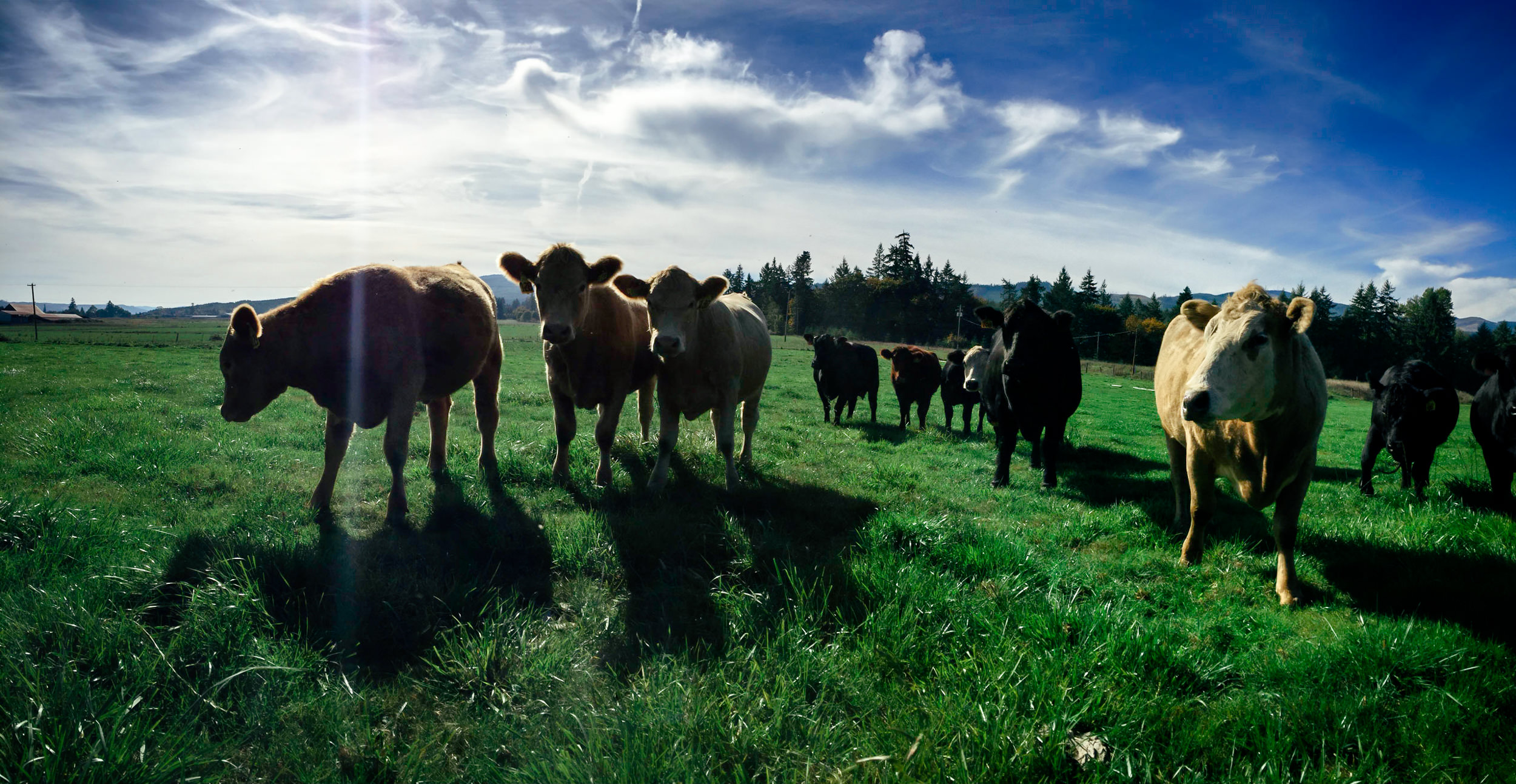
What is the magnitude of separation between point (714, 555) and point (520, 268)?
334cm

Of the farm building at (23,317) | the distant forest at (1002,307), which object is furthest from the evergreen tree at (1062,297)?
the farm building at (23,317)

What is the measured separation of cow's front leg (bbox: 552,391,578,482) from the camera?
6.50 m

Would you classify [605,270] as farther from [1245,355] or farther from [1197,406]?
[1245,355]

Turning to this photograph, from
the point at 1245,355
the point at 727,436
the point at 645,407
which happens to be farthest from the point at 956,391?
the point at 1245,355

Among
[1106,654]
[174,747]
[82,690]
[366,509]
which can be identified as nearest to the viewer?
[174,747]

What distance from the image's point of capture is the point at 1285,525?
415 centimetres

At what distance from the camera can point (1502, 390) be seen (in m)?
6.69

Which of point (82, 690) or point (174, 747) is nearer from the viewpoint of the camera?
point (174, 747)

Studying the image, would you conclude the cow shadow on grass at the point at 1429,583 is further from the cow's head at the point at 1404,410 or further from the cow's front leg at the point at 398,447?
the cow's front leg at the point at 398,447

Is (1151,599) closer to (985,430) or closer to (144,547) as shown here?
(144,547)

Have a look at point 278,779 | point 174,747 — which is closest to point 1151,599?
point 278,779

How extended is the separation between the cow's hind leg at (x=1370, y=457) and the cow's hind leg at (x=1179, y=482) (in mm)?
3705

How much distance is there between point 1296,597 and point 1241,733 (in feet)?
6.33

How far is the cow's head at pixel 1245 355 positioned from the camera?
12.0ft
